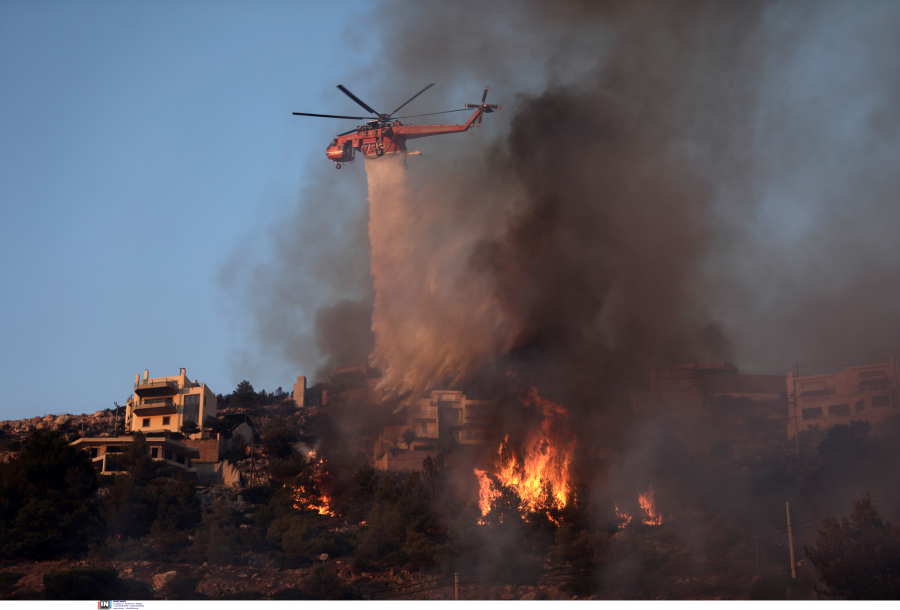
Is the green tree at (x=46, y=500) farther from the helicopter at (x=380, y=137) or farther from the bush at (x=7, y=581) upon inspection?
the helicopter at (x=380, y=137)

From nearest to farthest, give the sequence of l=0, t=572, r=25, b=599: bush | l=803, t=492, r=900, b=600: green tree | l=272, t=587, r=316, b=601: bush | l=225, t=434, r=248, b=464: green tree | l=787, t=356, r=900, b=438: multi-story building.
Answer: l=803, t=492, r=900, b=600: green tree
l=0, t=572, r=25, b=599: bush
l=272, t=587, r=316, b=601: bush
l=787, t=356, r=900, b=438: multi-story building
l=225, t=434, r=248, b=464: green tree

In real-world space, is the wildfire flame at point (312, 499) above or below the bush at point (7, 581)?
above

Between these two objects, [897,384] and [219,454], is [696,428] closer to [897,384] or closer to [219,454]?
[897,384]

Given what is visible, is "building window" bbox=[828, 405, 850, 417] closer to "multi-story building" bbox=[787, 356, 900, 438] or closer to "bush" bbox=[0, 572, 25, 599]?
"multi-story building" bbox=[787, 356, 900, 438]

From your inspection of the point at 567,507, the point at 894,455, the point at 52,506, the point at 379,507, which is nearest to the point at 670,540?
the point at 567,507

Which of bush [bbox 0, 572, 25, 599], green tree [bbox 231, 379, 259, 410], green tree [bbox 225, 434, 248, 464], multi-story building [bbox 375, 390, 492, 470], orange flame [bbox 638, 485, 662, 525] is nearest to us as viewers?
bush [bbox 0, 572, 25, 599]

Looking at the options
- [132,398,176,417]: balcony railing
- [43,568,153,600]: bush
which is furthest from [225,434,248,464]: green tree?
[43,568,153,600]: bush

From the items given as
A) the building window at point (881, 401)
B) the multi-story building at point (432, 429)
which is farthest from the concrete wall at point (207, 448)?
the building window at point (881, 401)
